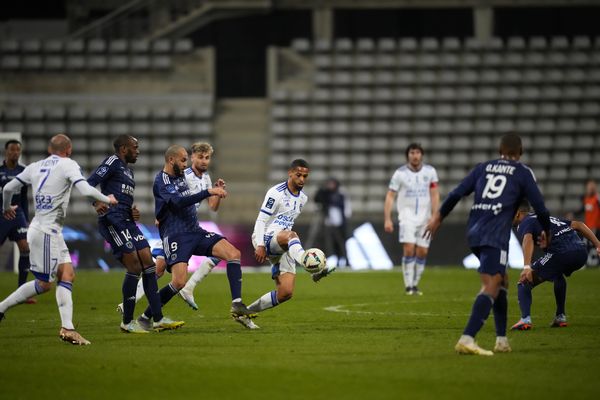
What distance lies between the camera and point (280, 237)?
11898 millimetres

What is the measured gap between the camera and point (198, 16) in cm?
3247

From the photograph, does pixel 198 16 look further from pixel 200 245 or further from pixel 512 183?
pixel 512 183

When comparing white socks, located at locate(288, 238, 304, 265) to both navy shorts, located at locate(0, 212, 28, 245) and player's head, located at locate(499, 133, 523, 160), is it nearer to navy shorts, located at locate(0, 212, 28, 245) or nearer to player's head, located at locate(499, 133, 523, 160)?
player's head, located at locate(499, 133, 523, 160)

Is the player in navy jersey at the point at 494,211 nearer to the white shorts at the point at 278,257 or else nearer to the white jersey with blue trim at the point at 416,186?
the white shorts at the point at 278,257

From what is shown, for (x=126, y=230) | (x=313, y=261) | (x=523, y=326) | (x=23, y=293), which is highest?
(x=126, y=230)

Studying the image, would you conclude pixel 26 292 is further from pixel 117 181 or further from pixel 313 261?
pixel 313 261

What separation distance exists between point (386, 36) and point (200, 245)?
2246cm

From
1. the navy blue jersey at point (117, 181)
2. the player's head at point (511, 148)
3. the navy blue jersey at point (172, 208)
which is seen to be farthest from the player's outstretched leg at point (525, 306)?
the navy blue jersey at point (117, 181)

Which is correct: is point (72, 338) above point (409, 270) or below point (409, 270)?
above

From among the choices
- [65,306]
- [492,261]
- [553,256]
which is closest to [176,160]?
[65,306]

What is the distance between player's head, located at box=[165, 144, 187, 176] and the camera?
1202 centimetres

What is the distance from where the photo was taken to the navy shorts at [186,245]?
12.0m

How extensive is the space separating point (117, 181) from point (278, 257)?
6.65ft

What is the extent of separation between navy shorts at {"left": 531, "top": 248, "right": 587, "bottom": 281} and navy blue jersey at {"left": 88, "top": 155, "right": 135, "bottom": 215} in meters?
4.78
